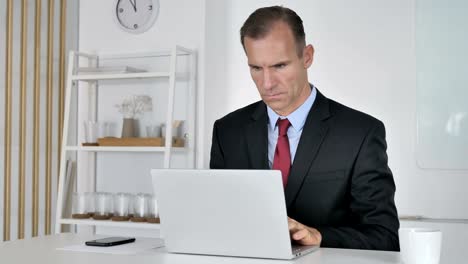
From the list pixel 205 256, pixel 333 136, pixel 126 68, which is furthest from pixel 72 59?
pixel 205 256

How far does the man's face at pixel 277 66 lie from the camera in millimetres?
2342

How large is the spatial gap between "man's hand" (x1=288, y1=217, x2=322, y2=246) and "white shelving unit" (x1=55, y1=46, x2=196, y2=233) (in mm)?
1848

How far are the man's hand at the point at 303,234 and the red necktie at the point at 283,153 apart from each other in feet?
1.15

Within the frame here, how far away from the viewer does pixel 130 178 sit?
4.27 metres

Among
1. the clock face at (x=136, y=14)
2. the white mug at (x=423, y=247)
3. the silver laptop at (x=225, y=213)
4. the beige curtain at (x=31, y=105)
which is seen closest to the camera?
the white mug at (x=423, y=247)

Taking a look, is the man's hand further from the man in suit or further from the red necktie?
the red necktie

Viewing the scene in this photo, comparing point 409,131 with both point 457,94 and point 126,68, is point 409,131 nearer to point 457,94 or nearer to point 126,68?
point 457,94

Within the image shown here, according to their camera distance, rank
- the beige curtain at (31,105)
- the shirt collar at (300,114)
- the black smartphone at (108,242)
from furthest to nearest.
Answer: the beige curtain at (31,105) < the shirt collar at (300,114) < the black smartphone at (108,242)

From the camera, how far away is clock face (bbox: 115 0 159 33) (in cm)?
420

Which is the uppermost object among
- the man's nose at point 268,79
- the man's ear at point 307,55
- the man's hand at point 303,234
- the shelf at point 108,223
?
the man's ear at point 307,55

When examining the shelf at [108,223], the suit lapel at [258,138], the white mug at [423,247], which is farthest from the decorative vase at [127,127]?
the white mug at [423,247]

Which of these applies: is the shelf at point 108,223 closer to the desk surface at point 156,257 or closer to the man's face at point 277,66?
the man's face at point 277,66

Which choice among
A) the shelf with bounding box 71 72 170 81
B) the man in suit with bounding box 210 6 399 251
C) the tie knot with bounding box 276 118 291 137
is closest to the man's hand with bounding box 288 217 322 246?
the man in suit with bounding box 210 6 399 251

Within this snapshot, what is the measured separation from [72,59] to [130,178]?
2.57 ft
